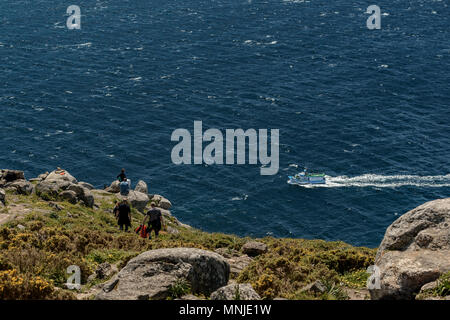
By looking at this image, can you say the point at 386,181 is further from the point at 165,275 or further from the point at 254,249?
the point at 165,275

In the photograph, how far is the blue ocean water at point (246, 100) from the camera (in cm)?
8688

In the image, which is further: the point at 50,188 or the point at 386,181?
the point at 386,181

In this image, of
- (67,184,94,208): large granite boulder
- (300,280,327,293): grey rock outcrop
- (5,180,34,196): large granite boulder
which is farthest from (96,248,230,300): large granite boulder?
(5,180,34,196): large granite boulder

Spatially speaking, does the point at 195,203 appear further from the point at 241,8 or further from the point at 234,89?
the point at 241,8

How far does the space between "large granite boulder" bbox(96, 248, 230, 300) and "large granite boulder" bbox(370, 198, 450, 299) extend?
6020mm

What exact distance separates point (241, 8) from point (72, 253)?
470 ft

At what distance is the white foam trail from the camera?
89438 millimetres

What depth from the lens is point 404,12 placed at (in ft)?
521

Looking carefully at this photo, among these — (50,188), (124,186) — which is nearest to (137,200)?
(124,186)

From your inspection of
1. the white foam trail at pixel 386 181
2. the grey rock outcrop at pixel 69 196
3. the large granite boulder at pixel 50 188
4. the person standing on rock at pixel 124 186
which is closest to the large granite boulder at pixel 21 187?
the large granite boulder at pixel 50 188

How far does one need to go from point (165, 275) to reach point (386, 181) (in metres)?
76.8

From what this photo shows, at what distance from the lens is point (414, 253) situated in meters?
20.2

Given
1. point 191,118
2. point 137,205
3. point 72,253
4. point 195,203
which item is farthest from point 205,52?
point 72,253

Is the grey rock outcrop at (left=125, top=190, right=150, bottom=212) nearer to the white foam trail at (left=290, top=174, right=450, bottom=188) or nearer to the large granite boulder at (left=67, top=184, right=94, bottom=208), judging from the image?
the large granite boulder at (left=67, top=184, right=94, bottom=208)
